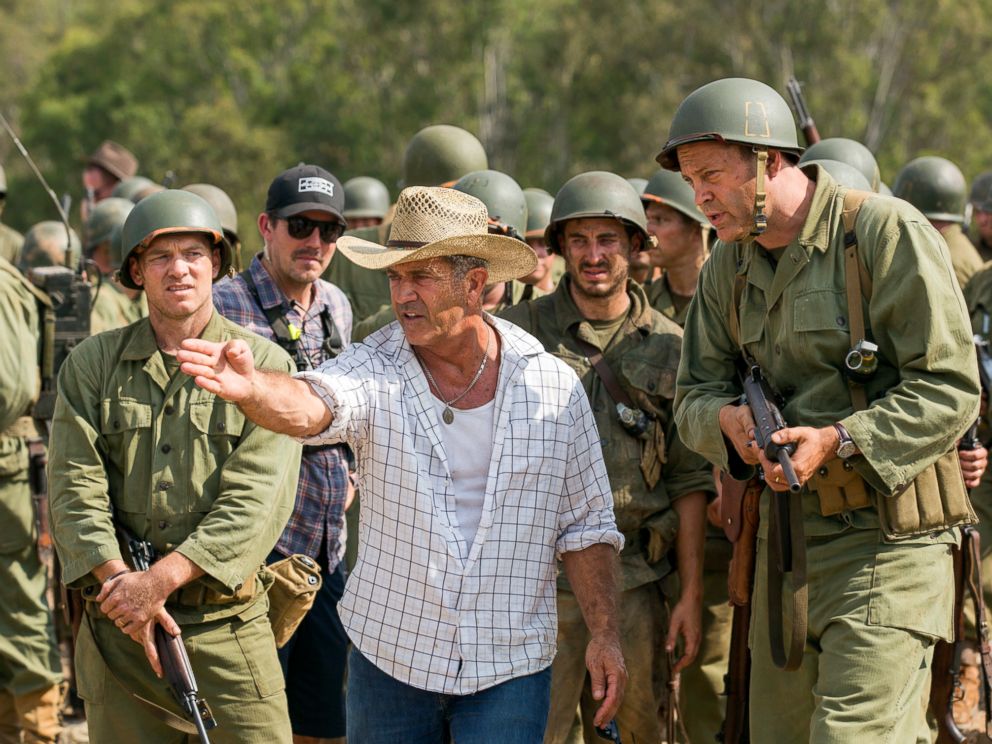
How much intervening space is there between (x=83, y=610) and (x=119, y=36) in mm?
48508

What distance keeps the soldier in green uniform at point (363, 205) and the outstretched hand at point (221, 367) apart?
8.50m

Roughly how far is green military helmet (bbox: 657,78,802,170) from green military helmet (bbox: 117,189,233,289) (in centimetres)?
184

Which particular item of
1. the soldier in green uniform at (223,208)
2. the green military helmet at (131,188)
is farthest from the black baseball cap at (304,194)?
the green military helmet at (131,188)

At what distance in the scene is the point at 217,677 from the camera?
556 centimetres

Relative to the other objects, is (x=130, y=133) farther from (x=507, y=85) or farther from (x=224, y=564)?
(x=224, y=564)

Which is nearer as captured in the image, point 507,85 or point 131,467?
point 131,467

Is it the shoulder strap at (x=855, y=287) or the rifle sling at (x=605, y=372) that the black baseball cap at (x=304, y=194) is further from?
the shoulder strap at (x=855, y=287)

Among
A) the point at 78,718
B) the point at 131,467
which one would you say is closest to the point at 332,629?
the point at 131,467

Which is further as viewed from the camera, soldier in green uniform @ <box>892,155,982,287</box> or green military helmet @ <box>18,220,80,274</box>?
green military helmet @ <box>18,220,80,274</box>

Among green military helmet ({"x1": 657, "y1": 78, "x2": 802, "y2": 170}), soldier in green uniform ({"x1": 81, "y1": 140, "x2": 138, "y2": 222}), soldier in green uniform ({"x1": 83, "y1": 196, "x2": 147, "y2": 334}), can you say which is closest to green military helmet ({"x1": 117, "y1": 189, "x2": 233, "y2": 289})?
green military helmet ({"x1": 657, "y1": 78, "x2": 802, "y2": 170})

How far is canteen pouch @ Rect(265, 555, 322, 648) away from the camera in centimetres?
597

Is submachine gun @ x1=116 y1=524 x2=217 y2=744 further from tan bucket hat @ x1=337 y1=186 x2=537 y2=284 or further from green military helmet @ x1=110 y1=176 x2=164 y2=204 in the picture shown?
green military helmet @ x1=110 y1=176 x2=164 y2=204

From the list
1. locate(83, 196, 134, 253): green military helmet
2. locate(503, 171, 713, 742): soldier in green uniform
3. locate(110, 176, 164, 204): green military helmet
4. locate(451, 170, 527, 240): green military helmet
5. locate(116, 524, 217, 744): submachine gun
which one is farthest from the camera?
locate(110, 176, 164, 204): green military helmet

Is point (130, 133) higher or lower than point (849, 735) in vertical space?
higher
